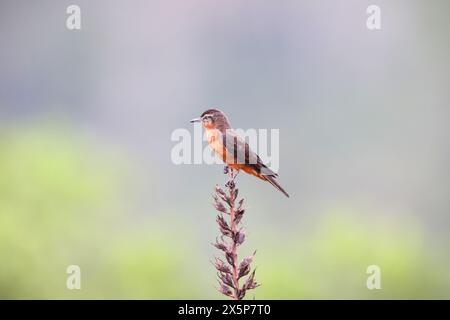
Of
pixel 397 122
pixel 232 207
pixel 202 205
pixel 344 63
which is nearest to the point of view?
pixel 232 207

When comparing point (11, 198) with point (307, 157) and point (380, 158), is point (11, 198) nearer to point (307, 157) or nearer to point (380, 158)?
point (307, 157)

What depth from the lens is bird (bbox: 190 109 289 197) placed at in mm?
5363

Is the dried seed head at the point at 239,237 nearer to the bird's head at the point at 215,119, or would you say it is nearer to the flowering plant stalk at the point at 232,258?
the flowering plant stalk at the point at 232,258

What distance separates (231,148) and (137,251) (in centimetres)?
206

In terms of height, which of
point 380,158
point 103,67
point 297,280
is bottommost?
point 297,280

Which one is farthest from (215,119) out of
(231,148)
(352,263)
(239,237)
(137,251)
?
(239,237)

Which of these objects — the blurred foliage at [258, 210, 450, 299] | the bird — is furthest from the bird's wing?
the blurred foliage at [258, 210, 450, 299]

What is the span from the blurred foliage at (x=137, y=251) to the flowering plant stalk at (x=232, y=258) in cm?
297

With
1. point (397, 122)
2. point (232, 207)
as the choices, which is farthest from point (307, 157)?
point (232, 207)

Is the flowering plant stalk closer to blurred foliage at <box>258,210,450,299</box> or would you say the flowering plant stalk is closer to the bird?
the bird

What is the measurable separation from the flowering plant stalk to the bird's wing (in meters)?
1.72

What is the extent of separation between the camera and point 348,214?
295 inches

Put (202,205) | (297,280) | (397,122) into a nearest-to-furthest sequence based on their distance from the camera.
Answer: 1. (297,280)
2. (202,205)
3. (397,122)

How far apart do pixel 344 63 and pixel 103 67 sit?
4.04 meters
